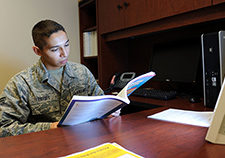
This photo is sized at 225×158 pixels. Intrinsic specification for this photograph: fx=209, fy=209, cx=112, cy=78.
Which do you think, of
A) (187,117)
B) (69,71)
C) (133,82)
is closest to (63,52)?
(69,71)

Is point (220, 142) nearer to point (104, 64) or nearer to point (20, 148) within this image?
point (20, 148)

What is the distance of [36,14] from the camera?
7.14ft

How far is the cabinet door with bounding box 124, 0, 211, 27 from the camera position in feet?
4.33

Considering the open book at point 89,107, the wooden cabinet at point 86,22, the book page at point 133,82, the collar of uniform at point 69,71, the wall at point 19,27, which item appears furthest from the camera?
the wooden cabinet at point 86,22

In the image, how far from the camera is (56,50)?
4.29 feet

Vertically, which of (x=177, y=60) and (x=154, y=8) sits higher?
(x=154, y=8)

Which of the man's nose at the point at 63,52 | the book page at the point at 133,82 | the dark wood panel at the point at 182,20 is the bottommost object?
the book page at the point at 133,82

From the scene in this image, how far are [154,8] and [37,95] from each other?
3.36ft

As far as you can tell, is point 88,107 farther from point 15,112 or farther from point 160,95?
point 160,95

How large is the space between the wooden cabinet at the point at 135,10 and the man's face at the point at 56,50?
672mm

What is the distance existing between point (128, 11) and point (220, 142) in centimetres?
139

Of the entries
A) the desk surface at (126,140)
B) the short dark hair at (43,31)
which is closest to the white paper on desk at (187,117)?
the desk surface at (126,140)

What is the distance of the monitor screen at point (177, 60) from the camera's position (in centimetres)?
158

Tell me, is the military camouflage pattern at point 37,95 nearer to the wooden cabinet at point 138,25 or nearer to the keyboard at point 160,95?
the keyboard at point 160,95
